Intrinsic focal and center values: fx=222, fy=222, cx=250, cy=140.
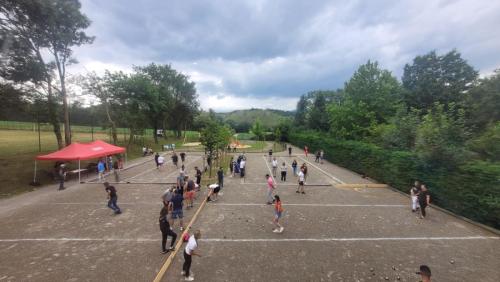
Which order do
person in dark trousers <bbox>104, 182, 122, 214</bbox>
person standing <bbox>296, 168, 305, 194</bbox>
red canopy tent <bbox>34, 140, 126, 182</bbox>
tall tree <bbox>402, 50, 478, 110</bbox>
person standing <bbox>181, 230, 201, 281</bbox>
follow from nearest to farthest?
person standing <bbox>181, 230, 201, 281</bbox> → person in dark trousers <bbox>104, 182, 122, 214</bbox> → person standing <bbox>296, 168, 305, 194</bbox> → red canopy tent <bbox>34, 140, 126, 182</bbox> → tall tree <bbox>402, 50, 478, 110</bbox>

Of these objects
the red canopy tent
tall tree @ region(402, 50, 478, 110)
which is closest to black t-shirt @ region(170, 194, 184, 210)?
the red canopy tent

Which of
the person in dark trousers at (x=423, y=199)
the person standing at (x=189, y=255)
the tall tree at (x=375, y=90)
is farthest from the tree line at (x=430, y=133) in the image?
the person standing at (x=189, y=255)

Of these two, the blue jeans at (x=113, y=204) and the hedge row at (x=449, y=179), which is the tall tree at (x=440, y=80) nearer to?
the hedge row at (x=449, y=179)

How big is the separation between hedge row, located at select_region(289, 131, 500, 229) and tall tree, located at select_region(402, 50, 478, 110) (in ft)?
84.6

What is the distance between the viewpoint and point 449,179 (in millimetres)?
11609

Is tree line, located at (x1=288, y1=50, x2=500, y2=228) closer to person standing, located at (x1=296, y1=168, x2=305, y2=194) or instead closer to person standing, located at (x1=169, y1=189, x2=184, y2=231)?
person standing, located at (x1=296, y1=168, x2=305, y2=194)

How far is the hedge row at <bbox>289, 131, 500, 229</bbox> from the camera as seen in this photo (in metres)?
9.50

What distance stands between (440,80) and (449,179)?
1376 inches

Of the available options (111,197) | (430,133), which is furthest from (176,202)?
(430,133)

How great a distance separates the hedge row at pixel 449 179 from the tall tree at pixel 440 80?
25775 mm

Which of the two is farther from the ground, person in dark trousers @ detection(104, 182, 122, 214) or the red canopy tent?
the red canopy tent

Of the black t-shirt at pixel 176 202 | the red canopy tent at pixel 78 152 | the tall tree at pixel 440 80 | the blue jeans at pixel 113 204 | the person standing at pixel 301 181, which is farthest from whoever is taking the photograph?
the tall tree at pixel 440 80

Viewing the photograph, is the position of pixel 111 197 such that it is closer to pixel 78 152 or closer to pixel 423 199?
pixel 78 152

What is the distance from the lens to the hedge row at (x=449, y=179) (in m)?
9.50
